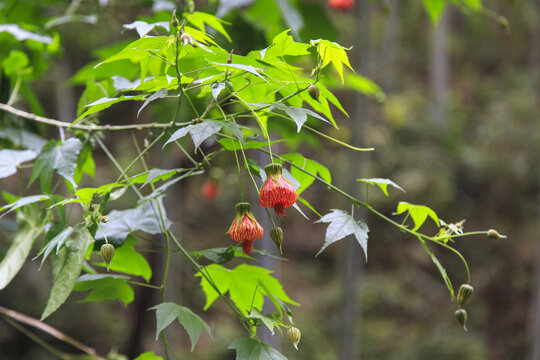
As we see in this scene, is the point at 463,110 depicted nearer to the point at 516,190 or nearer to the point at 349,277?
the point at 516,190

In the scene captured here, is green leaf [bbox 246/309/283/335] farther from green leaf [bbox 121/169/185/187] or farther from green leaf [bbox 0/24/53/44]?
green leaf [bbox 0/24/53/44]

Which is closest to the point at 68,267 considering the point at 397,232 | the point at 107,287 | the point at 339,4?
the point at 107,287

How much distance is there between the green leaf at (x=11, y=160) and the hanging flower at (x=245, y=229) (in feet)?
0.82

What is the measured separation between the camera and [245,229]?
0.40 m

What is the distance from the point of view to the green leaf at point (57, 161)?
482mm

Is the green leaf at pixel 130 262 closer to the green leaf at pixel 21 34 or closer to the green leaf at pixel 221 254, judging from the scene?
the green leaf at pixel 221 254

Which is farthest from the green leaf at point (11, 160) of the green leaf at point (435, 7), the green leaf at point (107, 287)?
the green leaf at point (435, 7)

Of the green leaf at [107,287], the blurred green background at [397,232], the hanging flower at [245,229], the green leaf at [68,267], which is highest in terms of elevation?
the hanging flower at [245,229]

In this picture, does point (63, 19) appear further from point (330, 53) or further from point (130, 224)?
point (330, 53)

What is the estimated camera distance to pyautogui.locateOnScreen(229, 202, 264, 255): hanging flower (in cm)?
40

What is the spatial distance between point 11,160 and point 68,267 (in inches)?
7.1

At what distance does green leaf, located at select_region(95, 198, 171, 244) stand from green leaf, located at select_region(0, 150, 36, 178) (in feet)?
0.36

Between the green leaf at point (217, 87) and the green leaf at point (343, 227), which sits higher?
the green leaf at point (217, 87)

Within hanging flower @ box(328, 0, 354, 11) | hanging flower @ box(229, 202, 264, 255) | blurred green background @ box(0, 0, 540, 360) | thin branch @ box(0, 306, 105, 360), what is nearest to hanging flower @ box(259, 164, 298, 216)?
hanging flower @ box(229, 202, 264, 255)
